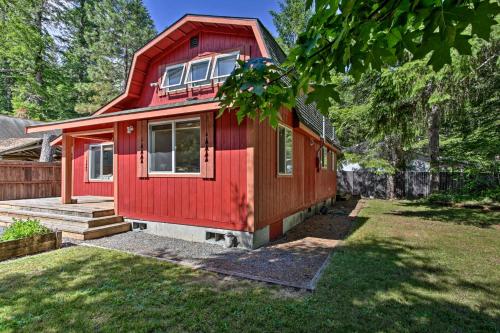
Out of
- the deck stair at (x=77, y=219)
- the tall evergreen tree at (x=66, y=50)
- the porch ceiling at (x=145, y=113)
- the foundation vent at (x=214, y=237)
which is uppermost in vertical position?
the tall evergreen tree at (x=66, y=50)

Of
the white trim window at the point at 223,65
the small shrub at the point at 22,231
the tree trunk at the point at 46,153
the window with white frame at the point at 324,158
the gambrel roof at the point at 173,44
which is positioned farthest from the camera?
the tree trunk at the point at 46,153

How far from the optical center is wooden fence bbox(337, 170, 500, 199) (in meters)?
13.8

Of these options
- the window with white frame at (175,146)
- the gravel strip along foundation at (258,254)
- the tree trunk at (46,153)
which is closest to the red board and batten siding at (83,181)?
the tree trunk at (46,153)

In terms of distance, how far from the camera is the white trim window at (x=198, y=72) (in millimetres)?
7090

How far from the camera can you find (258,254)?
17.2 feet

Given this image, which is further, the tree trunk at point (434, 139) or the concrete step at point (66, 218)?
the tree trunk at point (434, 139)

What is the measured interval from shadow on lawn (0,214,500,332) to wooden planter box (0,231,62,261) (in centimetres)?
43

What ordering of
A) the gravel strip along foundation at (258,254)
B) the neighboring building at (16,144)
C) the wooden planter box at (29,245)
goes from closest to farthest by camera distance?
the gravel strip along foundation at (258,254) < the wooden planter box at (29,245) < the neighboring building at (16,144)

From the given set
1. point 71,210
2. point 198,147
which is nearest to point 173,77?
point 198,147

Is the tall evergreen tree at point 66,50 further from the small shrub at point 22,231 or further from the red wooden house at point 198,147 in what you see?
the small shrub at point 22,231

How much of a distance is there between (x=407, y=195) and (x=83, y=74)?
27.3 meters

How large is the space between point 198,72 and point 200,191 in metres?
3.33

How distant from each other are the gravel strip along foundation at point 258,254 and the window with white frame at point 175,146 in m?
1.66

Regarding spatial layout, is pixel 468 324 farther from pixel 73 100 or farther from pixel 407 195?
pixel 73 100
